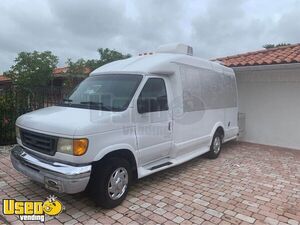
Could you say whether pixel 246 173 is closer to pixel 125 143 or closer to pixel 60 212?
pixel 125 143

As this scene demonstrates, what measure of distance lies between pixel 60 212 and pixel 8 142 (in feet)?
15.1

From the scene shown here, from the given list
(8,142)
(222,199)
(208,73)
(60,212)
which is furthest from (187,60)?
(8,142)

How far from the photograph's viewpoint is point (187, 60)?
18.9 ft

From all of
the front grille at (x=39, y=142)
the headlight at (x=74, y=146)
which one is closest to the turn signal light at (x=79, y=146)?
the headlight at (x=74, y=146)

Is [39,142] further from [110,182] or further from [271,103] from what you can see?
[271,103]

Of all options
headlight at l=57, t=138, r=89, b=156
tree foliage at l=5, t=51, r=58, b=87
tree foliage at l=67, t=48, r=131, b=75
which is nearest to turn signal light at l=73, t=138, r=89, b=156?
headlight at l=57, t=138, r=89, b=156

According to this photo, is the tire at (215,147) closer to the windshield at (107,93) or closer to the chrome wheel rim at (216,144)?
the chrome wheel rim at (216,144)

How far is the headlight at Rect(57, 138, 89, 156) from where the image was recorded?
3459 millimetres

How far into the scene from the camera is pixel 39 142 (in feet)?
12.7

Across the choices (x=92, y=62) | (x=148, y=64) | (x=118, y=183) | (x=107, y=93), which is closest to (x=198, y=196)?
(x=118, y=183)

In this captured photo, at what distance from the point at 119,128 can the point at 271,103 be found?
6.76 meters

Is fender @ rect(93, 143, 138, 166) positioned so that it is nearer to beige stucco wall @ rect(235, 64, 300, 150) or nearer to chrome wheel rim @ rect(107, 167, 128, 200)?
chrome wheel rim @ rect(107, 167, 128, 200)

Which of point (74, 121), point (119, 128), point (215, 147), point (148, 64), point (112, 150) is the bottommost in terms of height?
point (215, 147)

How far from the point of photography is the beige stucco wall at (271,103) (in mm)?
8344
